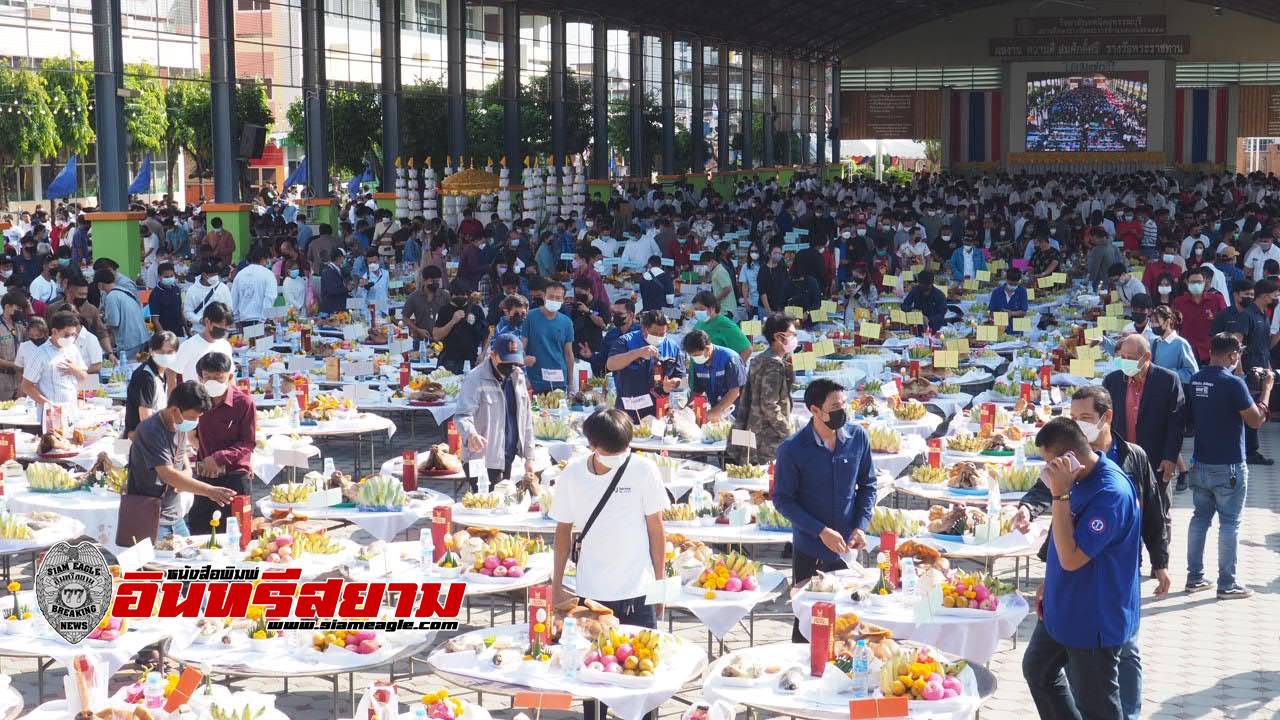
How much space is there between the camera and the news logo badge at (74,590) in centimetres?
731

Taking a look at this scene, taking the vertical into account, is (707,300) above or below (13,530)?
above

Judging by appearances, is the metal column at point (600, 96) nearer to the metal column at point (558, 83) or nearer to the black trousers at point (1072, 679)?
the metal column at point (558, 83)

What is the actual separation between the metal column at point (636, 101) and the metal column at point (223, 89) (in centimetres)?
1884

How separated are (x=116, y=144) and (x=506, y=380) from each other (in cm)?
1690

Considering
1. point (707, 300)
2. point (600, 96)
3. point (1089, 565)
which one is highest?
point (600, 96)

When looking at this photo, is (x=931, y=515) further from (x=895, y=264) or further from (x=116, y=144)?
(x=116, y=144)

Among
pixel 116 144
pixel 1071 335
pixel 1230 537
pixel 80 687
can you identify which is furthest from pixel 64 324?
pixel 116 144

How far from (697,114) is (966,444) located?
40.6 meters

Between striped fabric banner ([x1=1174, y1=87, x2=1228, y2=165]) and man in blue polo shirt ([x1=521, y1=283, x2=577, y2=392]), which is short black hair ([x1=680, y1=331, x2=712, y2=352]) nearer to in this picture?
man in blue polo shirt ([x1=521, y1=283, x2=577, y2=392])

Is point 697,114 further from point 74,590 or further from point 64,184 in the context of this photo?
point 74,590

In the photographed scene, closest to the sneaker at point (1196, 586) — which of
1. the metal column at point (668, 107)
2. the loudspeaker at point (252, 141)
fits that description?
the loudspeaker at point (252, 141)

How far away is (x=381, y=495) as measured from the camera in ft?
32.4

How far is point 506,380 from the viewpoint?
1079 cm

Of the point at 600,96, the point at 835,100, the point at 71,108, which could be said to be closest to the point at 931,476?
the point at 600,96
